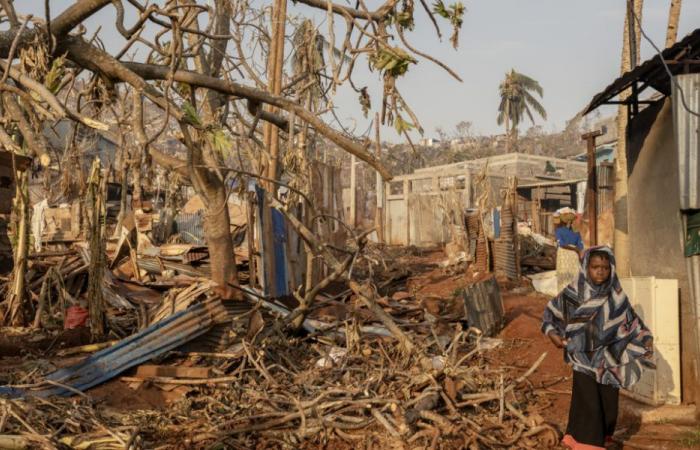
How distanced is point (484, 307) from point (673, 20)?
324 inches

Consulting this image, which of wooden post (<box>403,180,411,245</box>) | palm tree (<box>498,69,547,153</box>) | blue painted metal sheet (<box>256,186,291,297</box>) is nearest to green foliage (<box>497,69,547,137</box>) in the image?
palm tree (<box>498,69,547,153</box>)

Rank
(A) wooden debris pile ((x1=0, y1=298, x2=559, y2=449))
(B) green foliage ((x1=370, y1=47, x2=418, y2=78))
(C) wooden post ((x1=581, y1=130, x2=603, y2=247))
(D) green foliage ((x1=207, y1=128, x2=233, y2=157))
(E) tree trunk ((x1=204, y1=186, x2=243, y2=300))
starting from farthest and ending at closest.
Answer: (C) wooden post ((x1=581, y1=130, x2=603, y2=247))
(E) tree trunk ((x1=204, y1=186, x2=243, y2=300))
(B) green foliage ((x1=370, y1=47, x2=418, y2=78))
(D) green foliage ((x1=207, y1=128, x2=233, y2=157))
(A) wooden debris pile ((x1=0, y1=298, x2=559, y2=449))

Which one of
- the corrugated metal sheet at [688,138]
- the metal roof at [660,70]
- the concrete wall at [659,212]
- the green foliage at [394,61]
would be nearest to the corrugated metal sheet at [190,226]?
the metal roof at [660,70]

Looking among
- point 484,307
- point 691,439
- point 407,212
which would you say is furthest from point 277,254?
point 407,212

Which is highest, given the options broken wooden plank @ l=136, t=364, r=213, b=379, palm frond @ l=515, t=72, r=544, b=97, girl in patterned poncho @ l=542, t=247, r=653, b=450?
palm frond @ l=515, t=72, r=544, b=97

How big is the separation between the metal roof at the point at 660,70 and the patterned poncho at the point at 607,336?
7.20 ft

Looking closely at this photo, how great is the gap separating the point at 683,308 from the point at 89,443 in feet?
16.0

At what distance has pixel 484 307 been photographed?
359 inches

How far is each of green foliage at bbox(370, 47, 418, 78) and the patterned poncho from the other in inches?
82.2

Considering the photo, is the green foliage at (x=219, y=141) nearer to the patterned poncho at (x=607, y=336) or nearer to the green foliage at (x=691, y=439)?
the patterned poncho at (x=607, y=336)

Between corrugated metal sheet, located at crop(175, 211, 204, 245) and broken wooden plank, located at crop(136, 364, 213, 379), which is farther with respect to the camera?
corrugated metal sheet, located at crop(175, 211, 204, 245)

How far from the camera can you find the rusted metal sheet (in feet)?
29.2

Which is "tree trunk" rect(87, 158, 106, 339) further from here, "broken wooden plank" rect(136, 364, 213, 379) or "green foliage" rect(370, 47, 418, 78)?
"green foliage" rect(370, 47, 418, 78)

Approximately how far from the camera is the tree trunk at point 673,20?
13.7 metres
